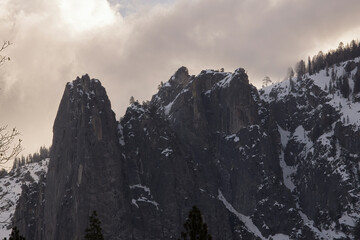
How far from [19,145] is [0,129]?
962 mm

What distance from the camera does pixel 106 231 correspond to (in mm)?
199250

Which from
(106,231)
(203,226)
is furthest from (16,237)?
(106,231)

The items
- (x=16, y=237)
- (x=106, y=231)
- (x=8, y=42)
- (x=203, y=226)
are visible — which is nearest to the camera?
(x=8, y=42)

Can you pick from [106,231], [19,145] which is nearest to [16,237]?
[19,145]

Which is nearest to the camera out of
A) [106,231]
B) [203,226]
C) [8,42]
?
[8,42]

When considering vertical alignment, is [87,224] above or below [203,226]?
above

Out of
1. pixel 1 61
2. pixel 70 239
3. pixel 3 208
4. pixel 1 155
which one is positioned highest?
pixel 70 239

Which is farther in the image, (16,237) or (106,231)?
(106,231)

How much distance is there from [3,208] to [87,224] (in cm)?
18191

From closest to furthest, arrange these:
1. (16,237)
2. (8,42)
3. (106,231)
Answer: (8,42) → (16,237) → (106,231)

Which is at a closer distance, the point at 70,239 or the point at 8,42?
the point at 8,42

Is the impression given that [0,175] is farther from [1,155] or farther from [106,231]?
[106,231]

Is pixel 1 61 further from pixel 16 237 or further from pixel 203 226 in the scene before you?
pixel 203 226

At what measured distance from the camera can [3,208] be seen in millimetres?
22625
